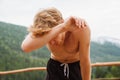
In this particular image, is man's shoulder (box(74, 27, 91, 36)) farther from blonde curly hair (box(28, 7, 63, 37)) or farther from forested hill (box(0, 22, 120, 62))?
forested hill (box(0, 22, 120, 62))

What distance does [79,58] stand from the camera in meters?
1.24

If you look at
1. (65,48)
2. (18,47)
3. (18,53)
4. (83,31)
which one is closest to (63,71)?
(65,48)

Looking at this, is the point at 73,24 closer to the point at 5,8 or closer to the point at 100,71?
the point at 100,71

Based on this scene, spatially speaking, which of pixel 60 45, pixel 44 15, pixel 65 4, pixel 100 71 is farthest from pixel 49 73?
pixel 65 4

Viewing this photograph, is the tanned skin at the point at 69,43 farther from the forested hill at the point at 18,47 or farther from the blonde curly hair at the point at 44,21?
the forested hill at the point at 18,47

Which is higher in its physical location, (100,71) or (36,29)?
(36,29)

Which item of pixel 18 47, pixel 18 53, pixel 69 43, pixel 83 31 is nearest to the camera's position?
pixel 83 31

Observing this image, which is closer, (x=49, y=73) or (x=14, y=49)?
(x=49, y=73)

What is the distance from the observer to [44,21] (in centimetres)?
118

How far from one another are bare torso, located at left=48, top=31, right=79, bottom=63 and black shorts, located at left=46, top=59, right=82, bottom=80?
0.07 feet

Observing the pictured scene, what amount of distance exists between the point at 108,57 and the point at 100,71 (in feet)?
35.4

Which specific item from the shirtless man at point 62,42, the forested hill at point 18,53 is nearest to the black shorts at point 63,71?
the shirtless man at point 62,42

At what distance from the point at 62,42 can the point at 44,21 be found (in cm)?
13

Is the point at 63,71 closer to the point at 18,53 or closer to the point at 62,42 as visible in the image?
the point at 62,42
